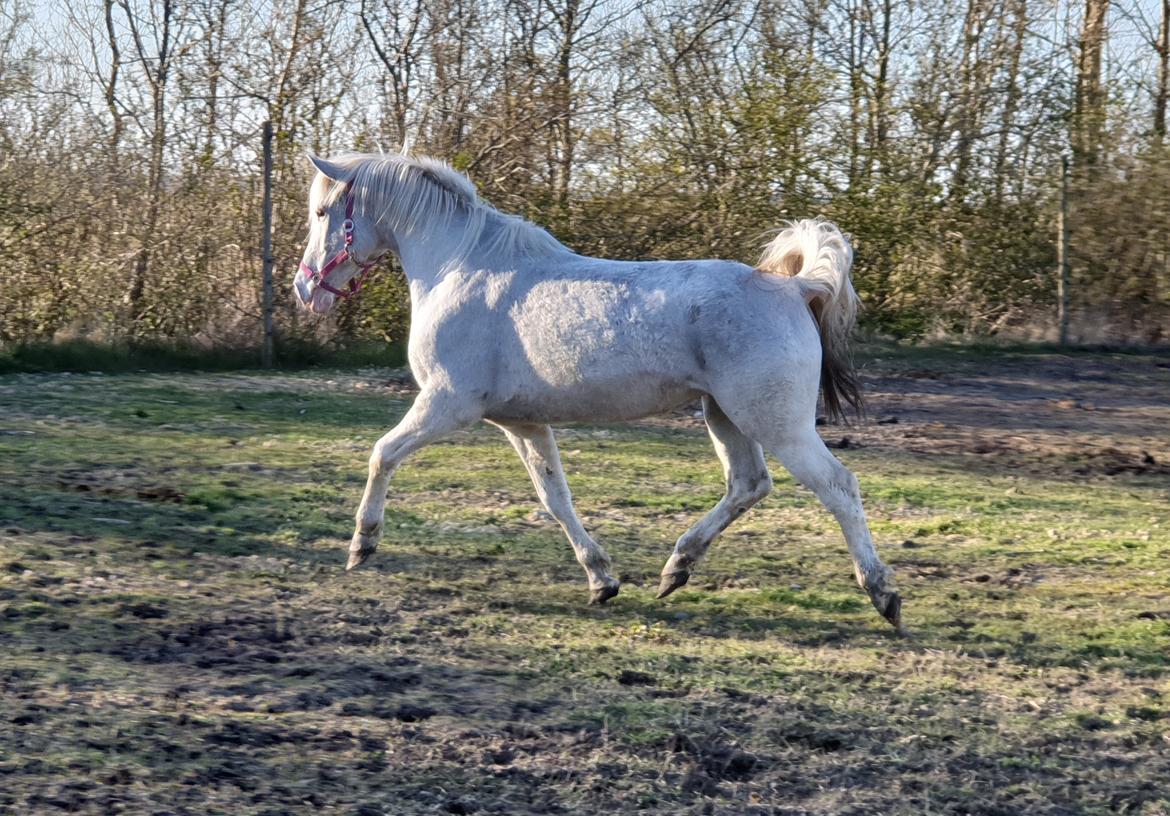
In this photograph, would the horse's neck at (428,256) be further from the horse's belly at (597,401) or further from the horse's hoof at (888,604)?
the horse's hoof at (888,604)

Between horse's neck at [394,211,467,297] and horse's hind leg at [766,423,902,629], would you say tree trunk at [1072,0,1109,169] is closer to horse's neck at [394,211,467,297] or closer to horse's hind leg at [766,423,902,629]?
horse's neck at [394,211,467,297]

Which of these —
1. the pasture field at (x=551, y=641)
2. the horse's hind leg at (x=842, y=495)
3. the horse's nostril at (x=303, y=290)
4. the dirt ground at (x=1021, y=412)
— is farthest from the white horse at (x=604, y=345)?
the dirt ground at (x=1021, y=412)

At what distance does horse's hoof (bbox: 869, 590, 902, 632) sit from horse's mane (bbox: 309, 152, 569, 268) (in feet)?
6.46

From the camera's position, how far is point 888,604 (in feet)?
17.1

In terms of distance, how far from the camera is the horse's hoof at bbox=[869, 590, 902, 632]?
520 cm

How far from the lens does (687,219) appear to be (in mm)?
15062

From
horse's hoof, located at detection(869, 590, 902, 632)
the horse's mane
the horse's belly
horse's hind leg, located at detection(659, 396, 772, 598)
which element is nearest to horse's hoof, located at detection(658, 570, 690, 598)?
horse's hind leg, located at detection(659, 396, 772, 598)

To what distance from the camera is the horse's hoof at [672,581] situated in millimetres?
5672

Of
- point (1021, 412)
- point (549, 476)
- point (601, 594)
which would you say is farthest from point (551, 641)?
point (1021, 412)

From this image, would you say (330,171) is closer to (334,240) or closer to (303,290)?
(334,240)

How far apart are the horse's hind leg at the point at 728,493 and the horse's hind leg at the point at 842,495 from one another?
50cm

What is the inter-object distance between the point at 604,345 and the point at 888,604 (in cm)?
148

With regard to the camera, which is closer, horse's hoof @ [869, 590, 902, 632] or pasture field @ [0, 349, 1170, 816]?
pasture field @ [0, 349, 1170, 816]

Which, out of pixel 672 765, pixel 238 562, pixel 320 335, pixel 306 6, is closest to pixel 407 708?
pixel 672 765
